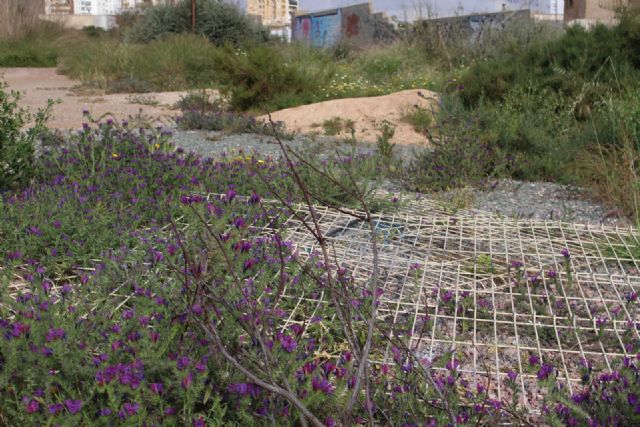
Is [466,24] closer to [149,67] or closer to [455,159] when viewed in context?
[149,67]

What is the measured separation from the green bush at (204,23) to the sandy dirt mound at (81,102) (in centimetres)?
600

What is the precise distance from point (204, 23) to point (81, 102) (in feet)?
34.2

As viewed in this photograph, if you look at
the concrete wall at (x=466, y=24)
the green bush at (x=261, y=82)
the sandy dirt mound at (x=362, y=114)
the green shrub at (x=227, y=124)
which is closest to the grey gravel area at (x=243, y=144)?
the green shrub at (x=227, y=124)

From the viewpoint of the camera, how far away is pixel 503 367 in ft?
8.57

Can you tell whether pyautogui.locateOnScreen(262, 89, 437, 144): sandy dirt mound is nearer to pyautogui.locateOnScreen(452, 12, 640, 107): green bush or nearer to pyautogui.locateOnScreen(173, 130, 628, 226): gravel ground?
pyautogui.locateOnScreen(452, 12, 640, 107): green bush

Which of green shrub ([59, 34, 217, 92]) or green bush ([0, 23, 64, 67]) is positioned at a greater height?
green bush ([0, 23, 64, 67])

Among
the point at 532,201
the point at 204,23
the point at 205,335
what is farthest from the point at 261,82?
the point at 204,23

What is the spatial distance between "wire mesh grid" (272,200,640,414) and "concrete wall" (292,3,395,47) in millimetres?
19706

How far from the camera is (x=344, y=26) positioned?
3000cm

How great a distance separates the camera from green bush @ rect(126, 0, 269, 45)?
21.7 metres

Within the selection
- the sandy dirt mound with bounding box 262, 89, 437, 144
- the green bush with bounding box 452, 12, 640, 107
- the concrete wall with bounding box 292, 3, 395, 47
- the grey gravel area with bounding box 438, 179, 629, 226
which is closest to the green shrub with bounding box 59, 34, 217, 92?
the sandy dirt mound with bounding box 262, 89, 437, 144

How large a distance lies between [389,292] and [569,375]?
0.89 meters

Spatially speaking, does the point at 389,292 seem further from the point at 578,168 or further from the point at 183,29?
the point at 183,29

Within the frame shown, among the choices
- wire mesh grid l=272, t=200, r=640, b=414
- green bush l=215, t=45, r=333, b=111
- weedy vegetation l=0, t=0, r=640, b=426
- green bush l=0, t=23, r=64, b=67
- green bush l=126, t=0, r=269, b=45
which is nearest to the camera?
weedy vegetation l=0, t=0, r=640, b=426
